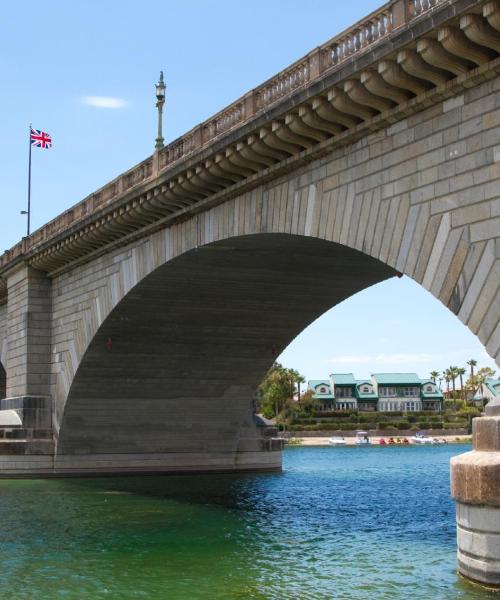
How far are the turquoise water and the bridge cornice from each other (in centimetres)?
820

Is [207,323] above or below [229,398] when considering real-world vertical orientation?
above

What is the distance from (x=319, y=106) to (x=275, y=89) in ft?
10.4

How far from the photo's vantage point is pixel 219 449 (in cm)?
4156

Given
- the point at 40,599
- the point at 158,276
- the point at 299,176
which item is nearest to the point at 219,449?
the point at 158,276

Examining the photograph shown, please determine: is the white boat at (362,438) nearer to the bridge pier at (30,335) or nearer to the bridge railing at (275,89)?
the bridge pier at (30,335)

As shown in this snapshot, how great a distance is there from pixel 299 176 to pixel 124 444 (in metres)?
21.8

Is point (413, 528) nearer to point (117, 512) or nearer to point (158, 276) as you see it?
point (117, 512)

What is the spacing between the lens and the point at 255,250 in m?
26.2

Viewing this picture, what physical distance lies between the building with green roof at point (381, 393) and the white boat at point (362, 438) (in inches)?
1062

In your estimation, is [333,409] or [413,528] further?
[333,409]

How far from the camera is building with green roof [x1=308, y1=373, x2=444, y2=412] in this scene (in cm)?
12731

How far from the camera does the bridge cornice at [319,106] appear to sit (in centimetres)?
1498

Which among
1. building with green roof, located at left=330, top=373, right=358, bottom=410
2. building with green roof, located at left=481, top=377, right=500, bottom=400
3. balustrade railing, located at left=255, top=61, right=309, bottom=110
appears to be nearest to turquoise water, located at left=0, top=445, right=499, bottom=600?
balustrade railing, located at left=255, top=61, right=309, bottom=110

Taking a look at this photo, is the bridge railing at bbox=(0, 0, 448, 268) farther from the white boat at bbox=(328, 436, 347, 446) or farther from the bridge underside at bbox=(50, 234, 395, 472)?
the white boat at bbox=(328, 436, 347, 446)
